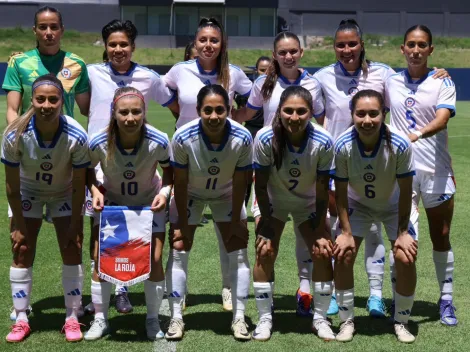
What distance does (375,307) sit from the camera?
548 cm

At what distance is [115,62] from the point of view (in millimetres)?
5441

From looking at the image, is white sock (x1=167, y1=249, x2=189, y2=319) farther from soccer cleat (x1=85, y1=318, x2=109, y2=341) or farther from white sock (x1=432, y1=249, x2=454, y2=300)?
white sock (x1=432, y1=249, x2=454, y2=300)

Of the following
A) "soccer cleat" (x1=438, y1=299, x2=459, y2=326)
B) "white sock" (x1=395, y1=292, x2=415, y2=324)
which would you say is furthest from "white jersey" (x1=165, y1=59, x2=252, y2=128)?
"soccer cleat" (x1=438, y1=299, x2=459, y2=326)

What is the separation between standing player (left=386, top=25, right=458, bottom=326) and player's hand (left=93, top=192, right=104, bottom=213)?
7.34 ft

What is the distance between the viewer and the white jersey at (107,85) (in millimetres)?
5453

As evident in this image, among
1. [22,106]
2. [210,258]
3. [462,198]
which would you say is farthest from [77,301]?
[462,198]

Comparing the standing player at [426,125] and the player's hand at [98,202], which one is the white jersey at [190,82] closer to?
the player's hand at [98,202]

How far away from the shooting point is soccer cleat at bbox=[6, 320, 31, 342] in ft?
15.8

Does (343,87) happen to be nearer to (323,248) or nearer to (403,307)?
(323,248)

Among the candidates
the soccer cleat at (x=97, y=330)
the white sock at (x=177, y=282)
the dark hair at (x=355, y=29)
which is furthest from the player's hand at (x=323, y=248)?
the soccer cleat at (x=97, y=330)

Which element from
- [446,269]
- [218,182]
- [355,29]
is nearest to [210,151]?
[218,182]

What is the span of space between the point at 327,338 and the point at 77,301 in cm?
175

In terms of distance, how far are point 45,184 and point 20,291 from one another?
753mm

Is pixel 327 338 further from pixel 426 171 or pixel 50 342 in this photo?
pixel 50 342
